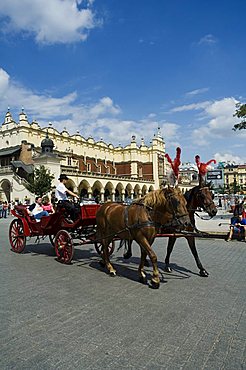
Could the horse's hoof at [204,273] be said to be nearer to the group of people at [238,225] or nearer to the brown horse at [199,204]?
the brown horse at [199,204]

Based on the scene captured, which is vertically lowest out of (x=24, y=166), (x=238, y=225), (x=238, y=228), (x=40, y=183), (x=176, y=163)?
(x=238, y=228)

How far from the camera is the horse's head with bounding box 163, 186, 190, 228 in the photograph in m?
5.88

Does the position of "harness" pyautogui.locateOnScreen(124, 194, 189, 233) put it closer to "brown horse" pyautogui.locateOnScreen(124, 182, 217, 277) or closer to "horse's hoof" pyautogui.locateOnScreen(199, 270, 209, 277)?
"brown horse" pyautogui.locateOnScreen(124, 182, 217, 277)

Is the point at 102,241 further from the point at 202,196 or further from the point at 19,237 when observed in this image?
the point at 19,237

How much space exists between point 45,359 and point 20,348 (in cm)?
41

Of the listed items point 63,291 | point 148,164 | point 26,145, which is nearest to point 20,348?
point 63,291

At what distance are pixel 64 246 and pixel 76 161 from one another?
1928 inches

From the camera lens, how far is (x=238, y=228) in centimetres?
1174

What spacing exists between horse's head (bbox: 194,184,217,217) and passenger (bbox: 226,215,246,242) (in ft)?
18.8

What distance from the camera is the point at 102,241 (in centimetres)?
701

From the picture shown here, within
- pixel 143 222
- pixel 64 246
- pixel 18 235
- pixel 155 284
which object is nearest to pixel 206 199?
pixel 143 222

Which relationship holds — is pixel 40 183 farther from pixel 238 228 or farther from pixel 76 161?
pixel 238 228

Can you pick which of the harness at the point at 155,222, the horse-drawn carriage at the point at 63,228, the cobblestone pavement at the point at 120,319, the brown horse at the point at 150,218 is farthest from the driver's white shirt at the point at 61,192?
the harness at the point at 155,222

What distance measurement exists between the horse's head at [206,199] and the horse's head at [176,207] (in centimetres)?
64
